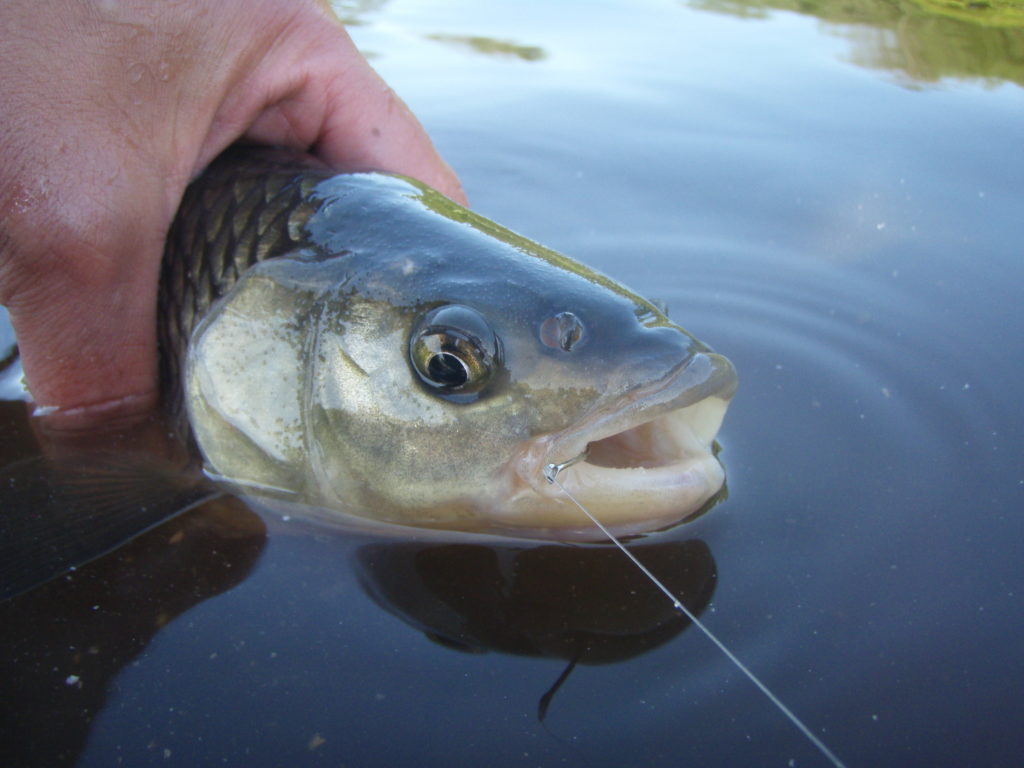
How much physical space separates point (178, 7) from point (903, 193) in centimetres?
290

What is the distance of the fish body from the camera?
1.95 metres

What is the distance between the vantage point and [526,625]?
1.88m

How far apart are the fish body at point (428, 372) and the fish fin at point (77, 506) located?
0.16m

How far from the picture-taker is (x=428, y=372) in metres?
2.02

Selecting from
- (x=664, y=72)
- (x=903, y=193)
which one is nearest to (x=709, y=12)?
(x=664, y=72)

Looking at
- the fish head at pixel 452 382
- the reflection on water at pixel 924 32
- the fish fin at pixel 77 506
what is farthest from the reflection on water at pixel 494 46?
the fish fin at pixel 77 506

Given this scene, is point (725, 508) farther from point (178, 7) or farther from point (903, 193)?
point (903, 193)

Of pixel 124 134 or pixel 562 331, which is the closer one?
pixel 562 331

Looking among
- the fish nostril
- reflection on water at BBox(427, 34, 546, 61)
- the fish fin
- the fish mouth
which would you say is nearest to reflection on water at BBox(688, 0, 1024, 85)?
reflection on water at BBox(427, 34, 546, 61)

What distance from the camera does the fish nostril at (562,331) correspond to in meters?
1.95

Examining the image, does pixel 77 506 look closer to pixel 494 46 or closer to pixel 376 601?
pixel 376 601

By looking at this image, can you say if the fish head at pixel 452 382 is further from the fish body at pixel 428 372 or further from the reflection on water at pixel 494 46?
the reflection on water at pixel 494 46

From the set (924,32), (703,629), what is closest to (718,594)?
(703,629)

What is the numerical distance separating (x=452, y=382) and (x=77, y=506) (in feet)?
3.53
